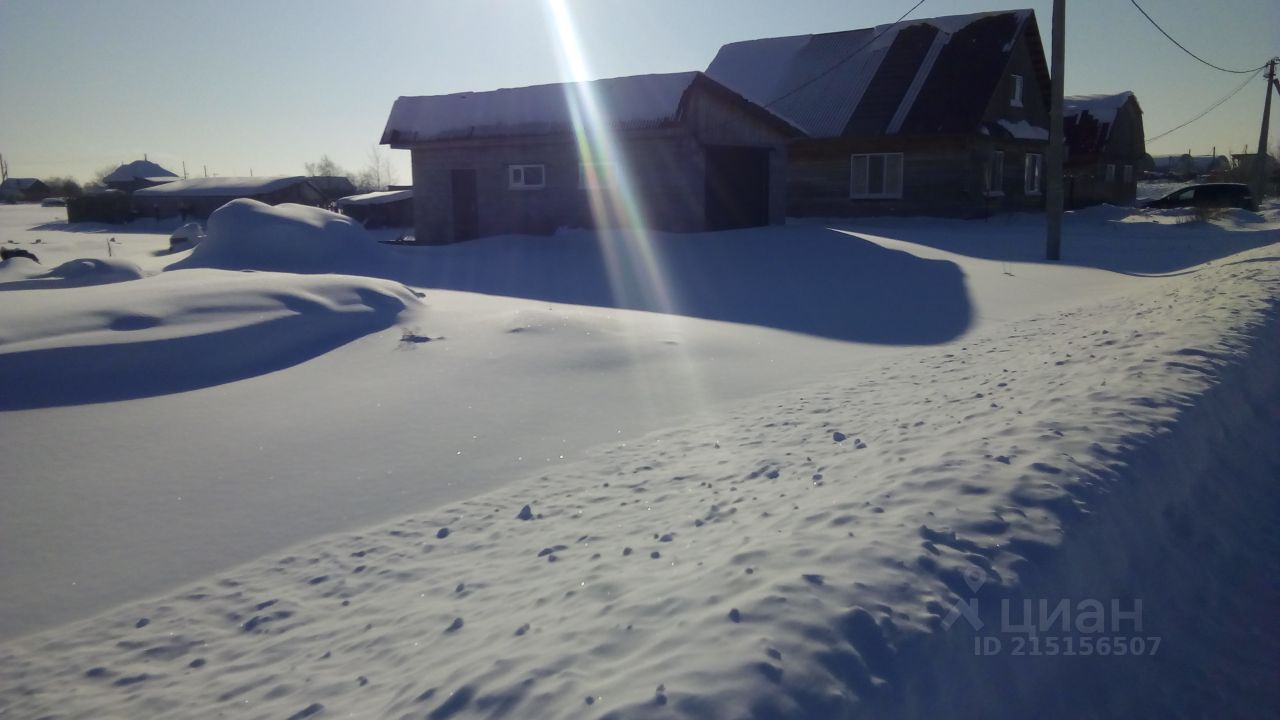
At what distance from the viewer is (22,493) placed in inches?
230

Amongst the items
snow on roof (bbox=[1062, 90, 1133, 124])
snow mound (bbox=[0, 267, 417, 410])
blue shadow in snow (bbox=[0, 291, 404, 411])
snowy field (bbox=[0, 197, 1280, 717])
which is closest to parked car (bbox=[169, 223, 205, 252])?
snow mound (bbox=[0, 267, 417, 410])

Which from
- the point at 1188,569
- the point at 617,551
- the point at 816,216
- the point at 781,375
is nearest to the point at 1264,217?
the point at 816,216

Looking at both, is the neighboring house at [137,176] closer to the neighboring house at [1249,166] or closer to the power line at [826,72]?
the power line at [826,72]

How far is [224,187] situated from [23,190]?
58066 millimetres

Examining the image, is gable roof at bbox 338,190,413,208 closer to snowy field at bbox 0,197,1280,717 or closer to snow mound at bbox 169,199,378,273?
snow mound at bbox 169,199,378,273

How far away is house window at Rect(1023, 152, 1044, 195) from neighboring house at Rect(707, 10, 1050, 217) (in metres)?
0.04

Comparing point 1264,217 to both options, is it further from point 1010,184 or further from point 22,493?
point 22,493

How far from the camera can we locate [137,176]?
7538cm

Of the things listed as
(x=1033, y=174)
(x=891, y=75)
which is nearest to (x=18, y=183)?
(x=891, y=75)

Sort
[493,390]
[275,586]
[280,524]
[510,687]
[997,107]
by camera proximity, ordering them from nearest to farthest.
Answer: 1. [510,687]
2. [275,586]
3. [280,524]
4. [493,390]
5. [997,107]

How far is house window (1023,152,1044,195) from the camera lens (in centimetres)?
3108

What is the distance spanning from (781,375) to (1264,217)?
29.5 m

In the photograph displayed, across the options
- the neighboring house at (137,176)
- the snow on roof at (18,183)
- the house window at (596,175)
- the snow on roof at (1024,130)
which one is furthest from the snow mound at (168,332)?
the snow on roof at (18,183)

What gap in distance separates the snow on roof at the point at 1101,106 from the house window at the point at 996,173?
11.8 meters
